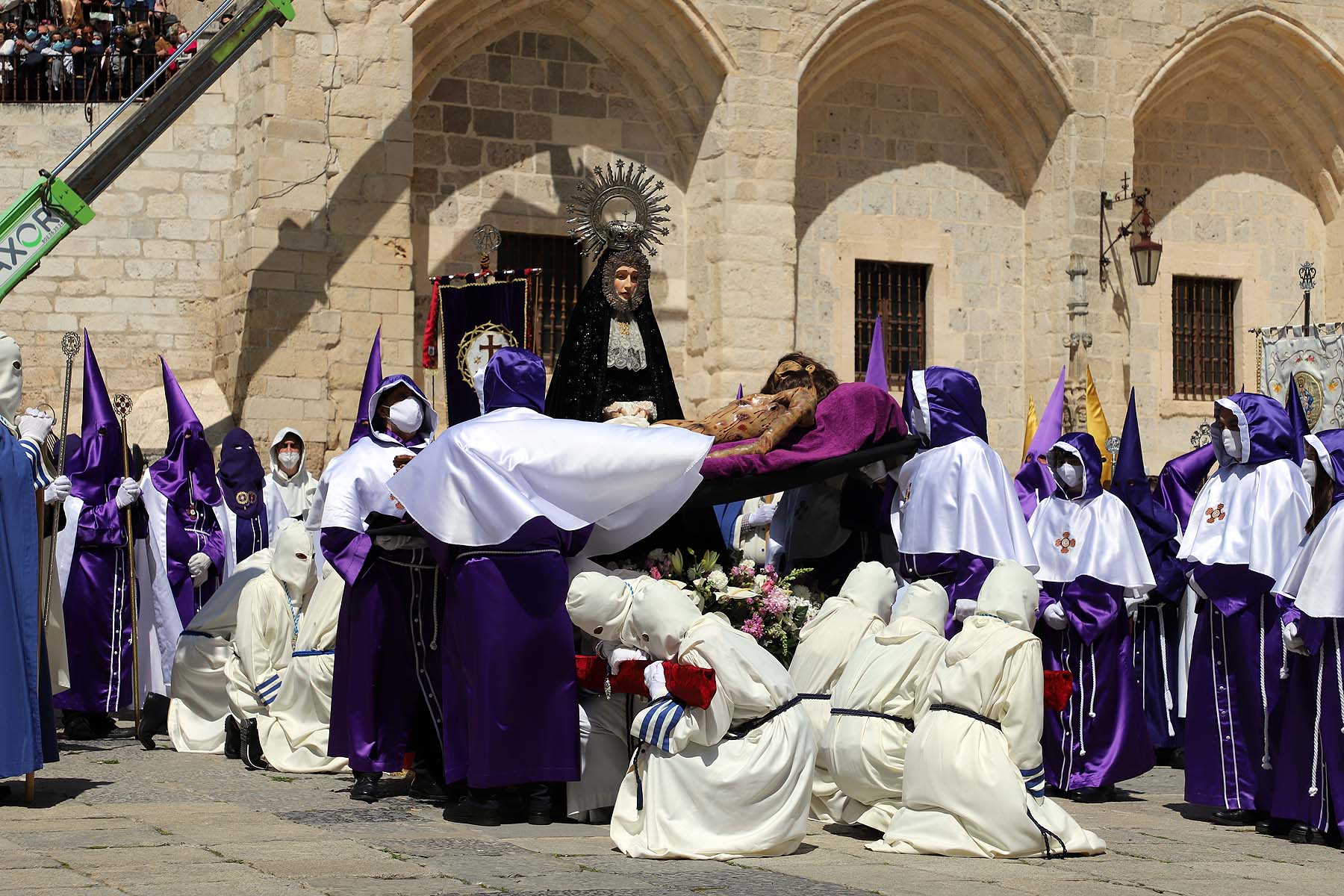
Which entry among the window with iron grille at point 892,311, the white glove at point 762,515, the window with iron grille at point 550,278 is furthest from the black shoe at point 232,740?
Answer: the window with iron grille at point 892,311

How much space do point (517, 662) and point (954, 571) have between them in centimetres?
209

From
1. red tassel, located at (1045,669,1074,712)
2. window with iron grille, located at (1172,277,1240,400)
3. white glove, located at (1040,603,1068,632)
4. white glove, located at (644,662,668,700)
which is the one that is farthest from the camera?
window with iron grille, located at (1172,277,1240,400)

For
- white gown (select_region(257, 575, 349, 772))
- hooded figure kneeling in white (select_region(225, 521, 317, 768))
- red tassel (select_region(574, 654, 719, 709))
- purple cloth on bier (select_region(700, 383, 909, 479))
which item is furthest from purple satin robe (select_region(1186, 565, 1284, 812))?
hooded figure kneeling in white (select_region(225, 521, 317, 768))

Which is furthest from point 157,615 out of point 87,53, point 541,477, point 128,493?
point 87,53

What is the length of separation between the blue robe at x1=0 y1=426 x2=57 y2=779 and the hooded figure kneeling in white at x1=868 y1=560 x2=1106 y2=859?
131 inches

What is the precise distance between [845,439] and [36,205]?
28.3 feet

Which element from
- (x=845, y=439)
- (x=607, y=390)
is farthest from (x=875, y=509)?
(x=607, y=390)

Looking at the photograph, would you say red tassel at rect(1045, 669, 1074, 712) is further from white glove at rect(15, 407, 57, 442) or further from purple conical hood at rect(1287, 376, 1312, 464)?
white glove at rect(15, 407, 57, 442)

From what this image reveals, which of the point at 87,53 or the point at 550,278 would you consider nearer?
the point at 87,53

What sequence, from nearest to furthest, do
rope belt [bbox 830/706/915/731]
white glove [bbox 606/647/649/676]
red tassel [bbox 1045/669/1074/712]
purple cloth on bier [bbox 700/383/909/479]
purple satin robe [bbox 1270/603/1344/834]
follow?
white glove [bbox 606/647/649/676]
red tassel [bbox 1045/669/1074/712]
rope belt [bbox 830/706/915/731]
purple satin robe [bbox 1270/603/1344/834]
purple cloth on bier [bbox 700/383/909/479]

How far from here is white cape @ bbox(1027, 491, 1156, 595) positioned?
8.66 m

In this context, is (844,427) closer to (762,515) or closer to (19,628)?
(762,515)

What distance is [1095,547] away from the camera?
8727 millimetres

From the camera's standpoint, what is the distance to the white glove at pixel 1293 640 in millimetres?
7168
